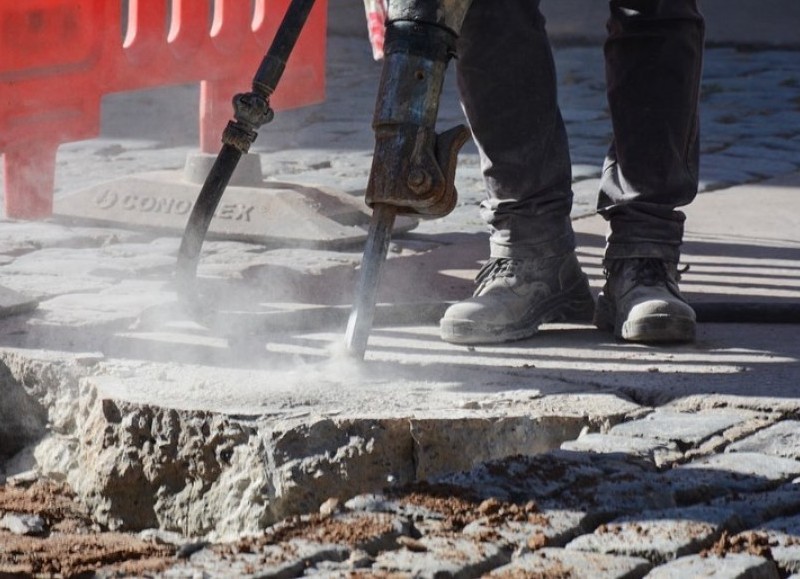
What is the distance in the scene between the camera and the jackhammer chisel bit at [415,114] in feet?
8.84

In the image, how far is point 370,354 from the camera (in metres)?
3.13

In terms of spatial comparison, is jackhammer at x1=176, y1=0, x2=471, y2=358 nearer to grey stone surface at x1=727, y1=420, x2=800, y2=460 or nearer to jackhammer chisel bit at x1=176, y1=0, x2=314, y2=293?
jackhammer chisel bit at x1=176, y1=0, x2=314, y2=293

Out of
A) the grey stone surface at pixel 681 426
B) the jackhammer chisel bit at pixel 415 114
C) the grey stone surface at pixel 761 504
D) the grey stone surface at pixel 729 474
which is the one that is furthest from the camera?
the jackhammer chisel bit at pixel 415 114

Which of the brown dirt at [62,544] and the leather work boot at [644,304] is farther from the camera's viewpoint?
the leather work boot at [644,304]

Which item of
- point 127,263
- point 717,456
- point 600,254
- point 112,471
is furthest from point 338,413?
point 600,254

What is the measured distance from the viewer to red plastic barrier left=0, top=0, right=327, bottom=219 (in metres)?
4.56

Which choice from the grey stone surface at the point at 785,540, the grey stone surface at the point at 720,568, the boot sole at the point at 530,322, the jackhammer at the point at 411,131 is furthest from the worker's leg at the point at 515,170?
the grey stone surface at the point at 720,568

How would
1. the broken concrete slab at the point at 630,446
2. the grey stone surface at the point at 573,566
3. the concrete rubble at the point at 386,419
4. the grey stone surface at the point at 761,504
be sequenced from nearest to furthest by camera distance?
the grey stone surface at the point at 573,566
the concrete rubble at the point at 386,419
the grey stone surface at the point at 761,504
the broken concrete slab at the point at 630,446

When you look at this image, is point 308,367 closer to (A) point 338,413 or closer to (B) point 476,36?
(A) point 338,413

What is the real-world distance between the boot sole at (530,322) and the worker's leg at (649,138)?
0.31 ft

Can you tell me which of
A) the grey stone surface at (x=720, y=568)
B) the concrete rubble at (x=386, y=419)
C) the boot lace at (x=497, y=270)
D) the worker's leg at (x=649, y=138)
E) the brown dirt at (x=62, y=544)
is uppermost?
the worker's leg at (x=649, y=138)

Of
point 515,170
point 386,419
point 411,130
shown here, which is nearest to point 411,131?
point 411,130

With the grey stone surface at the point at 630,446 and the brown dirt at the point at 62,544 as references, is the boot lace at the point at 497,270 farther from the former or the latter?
the brown dirt at the point at 62,544

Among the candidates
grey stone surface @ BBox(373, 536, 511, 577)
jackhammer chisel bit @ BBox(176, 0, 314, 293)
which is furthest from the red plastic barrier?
grey stone surface @ BBox(373, 536, 511, 577)
